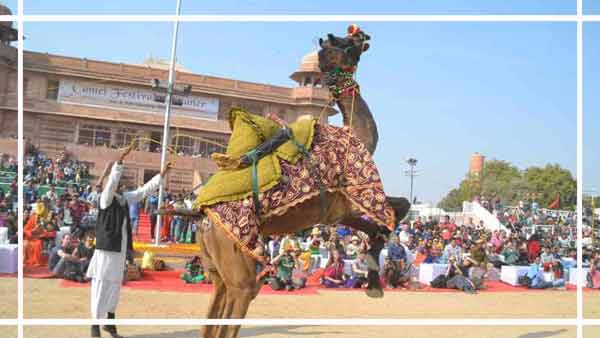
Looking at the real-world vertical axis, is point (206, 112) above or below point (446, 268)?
above

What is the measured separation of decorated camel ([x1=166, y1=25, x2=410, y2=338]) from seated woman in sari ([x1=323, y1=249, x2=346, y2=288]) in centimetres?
851

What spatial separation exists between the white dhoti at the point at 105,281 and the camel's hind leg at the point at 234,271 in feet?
8.15

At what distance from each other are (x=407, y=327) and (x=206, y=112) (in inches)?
1150

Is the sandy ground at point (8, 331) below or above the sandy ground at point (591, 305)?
above

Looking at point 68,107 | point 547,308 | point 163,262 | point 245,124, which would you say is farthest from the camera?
point 68,107

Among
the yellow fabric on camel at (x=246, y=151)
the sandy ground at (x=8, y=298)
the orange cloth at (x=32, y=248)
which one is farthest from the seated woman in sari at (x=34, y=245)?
the yellow fabric on camel at (x=246, y=151)

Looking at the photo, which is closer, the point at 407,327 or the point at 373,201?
the point at 373,201

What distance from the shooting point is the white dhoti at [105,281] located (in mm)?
5977

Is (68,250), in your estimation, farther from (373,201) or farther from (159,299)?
(373,201)

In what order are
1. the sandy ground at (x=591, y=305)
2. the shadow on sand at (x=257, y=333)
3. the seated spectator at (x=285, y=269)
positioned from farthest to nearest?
the seated spectator at (x=285, y=269) → the sandy ground at (x=591, y=305) → the shadow on sand at (x=257, y=333)

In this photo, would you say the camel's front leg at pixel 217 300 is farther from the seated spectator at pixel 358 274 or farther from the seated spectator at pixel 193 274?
the seated spectator at pixel 358 274

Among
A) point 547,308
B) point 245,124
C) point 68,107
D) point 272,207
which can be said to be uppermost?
point 68,107

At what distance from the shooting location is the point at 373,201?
13.7 feet

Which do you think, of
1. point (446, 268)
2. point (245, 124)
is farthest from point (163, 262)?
point (245, 124)
